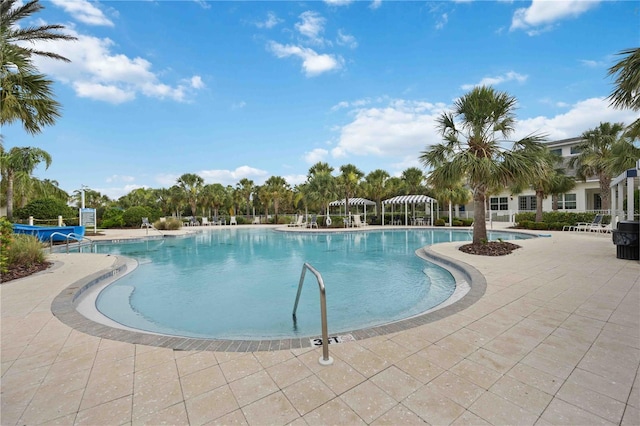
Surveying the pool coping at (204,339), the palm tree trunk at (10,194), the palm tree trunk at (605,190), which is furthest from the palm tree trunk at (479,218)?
the palm tree trunk at (10,194)

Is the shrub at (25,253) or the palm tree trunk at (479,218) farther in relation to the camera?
the palm tree trunk at (479,218)

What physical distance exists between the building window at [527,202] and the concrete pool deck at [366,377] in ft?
83.2

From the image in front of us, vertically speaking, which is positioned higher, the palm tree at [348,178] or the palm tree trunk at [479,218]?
the palm tree at [348,178]

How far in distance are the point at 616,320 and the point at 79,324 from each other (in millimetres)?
6435

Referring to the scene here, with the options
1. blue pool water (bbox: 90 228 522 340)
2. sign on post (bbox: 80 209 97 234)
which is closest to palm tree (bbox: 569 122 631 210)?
blue pool water (bbox: 90 228 522 340)

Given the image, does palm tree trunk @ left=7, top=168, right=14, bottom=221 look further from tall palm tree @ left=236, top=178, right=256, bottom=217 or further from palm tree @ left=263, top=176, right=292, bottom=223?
palm tree @ left=263, top=176, right=292, bottom=223

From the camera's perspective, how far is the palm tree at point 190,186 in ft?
98.4

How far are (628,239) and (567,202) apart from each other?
20.7 metres

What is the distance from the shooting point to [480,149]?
9312mm

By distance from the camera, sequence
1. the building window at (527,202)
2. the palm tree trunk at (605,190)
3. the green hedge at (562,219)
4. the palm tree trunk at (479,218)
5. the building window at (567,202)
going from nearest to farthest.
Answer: the palm tree trunk at (479,218)
the palm tree trunk at (605,190)
the green hedge at (562,219)
the building window at (567,202)
the building window at (527,202)

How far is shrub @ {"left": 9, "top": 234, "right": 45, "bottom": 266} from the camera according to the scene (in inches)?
264

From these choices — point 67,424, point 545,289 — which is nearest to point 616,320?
point 545,289

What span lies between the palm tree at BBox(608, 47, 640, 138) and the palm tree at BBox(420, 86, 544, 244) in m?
2.31

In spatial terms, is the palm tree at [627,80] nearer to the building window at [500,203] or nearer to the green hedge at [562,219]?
the green hedge at [562,219]
